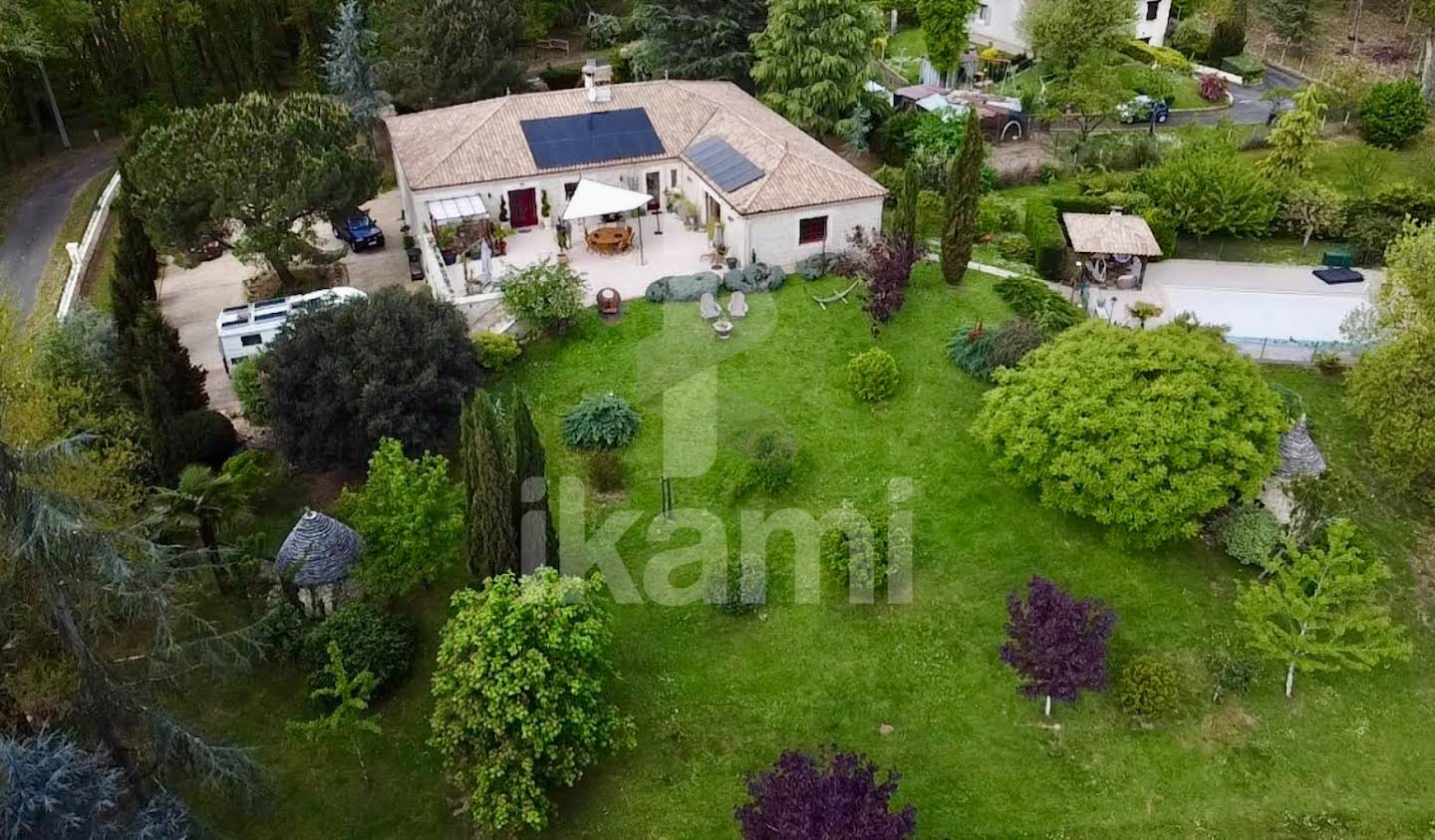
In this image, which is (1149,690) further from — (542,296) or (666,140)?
(666,140)

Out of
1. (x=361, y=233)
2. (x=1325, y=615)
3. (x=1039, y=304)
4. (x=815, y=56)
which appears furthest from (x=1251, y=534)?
(x=361, y=233)

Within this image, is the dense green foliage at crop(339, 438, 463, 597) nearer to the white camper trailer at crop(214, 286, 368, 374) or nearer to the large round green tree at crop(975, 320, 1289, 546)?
the white camper trailer at crop(214, 286, 368, 374)

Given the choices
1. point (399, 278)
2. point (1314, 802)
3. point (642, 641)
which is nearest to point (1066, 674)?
point (1314, 802)

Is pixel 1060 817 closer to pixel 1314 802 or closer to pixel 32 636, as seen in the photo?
pixel 1314 802

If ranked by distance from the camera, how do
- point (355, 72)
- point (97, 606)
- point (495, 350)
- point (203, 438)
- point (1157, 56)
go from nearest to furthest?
point (97, 606) < point (203, 438) < point (495, 350) < point (355, 72) < point (1157, 56)

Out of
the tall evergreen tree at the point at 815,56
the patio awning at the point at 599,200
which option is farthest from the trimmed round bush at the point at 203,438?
the tall evergreen tree at the point at 815,56

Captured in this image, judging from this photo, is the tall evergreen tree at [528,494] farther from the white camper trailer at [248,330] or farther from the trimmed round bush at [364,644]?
the white camper trailer at [248,330]
